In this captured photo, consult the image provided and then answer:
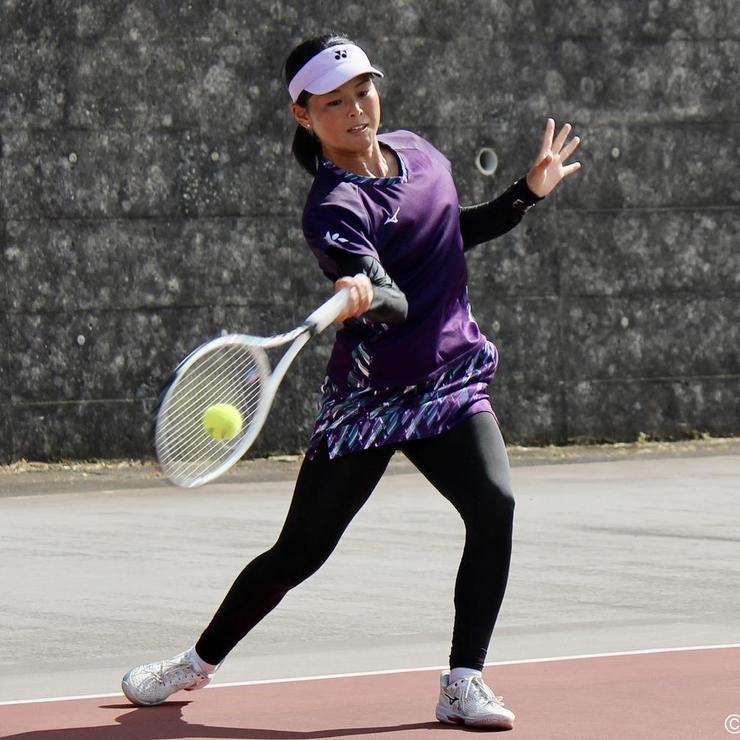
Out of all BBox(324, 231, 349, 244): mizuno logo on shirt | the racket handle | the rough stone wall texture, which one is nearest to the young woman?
BBox(324, 231, 349, 244): mizuno logo on shirt

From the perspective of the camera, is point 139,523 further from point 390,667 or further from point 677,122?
point 677,122

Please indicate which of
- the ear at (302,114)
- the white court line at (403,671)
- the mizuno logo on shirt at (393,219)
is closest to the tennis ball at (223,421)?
the mizuno logo on shirt at (393,219)

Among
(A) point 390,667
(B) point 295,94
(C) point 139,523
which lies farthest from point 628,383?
(B) point 295,94

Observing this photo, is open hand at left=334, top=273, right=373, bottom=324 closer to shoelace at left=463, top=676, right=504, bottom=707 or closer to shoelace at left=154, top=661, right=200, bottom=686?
shoelace at left=463, top=676, right=504, bottom=707

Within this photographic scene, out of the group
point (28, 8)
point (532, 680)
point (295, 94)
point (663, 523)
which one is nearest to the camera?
point (295, 94)

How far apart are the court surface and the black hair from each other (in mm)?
1610

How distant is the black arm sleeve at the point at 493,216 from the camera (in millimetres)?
5574

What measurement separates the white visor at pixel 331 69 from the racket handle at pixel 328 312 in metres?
0.73

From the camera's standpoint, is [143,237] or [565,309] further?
[565,309]

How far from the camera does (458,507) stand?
17.2 ft

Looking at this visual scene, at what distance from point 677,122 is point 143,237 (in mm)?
3994

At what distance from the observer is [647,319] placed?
1354 cm

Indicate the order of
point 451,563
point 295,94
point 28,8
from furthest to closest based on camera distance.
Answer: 1. point 28,8
2. point 451,563
3. point 295,94

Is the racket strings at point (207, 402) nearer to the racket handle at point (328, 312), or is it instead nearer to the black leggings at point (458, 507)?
the racket handle at point (328, 312)
